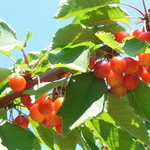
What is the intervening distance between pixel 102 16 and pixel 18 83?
542 millimetres

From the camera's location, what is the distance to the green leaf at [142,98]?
1631mm

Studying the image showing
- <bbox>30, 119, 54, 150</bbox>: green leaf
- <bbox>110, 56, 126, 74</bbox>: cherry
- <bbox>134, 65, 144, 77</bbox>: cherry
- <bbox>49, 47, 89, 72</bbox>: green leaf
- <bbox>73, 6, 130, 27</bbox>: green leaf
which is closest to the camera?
<bbox>49, 47, 89, 72</bbox>: green leaf

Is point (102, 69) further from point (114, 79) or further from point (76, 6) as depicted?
point (76, 6)

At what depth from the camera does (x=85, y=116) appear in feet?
4.40

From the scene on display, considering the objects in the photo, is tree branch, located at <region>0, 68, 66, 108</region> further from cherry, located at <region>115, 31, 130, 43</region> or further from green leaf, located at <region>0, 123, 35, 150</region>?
cherry, located at <region>115, 31, 130, 43</region>

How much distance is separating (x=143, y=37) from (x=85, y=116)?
0.45 m

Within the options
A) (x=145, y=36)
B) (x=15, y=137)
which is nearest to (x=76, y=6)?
(x=145, y=36)

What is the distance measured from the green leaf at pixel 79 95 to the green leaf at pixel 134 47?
0.22m

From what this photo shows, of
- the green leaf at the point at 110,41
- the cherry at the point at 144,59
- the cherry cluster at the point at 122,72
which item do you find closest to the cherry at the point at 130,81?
the cherry cluster at the point at 122,72

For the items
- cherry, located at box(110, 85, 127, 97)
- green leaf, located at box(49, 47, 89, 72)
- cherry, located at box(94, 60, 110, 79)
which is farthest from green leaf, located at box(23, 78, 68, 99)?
cherry, located at box(110, 85, 127, 97)

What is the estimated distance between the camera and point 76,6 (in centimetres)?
162

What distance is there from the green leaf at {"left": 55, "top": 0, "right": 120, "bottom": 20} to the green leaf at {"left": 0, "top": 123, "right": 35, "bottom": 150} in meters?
0.57

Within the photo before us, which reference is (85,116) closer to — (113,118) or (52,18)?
(113,118)

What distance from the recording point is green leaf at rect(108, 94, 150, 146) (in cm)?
159
